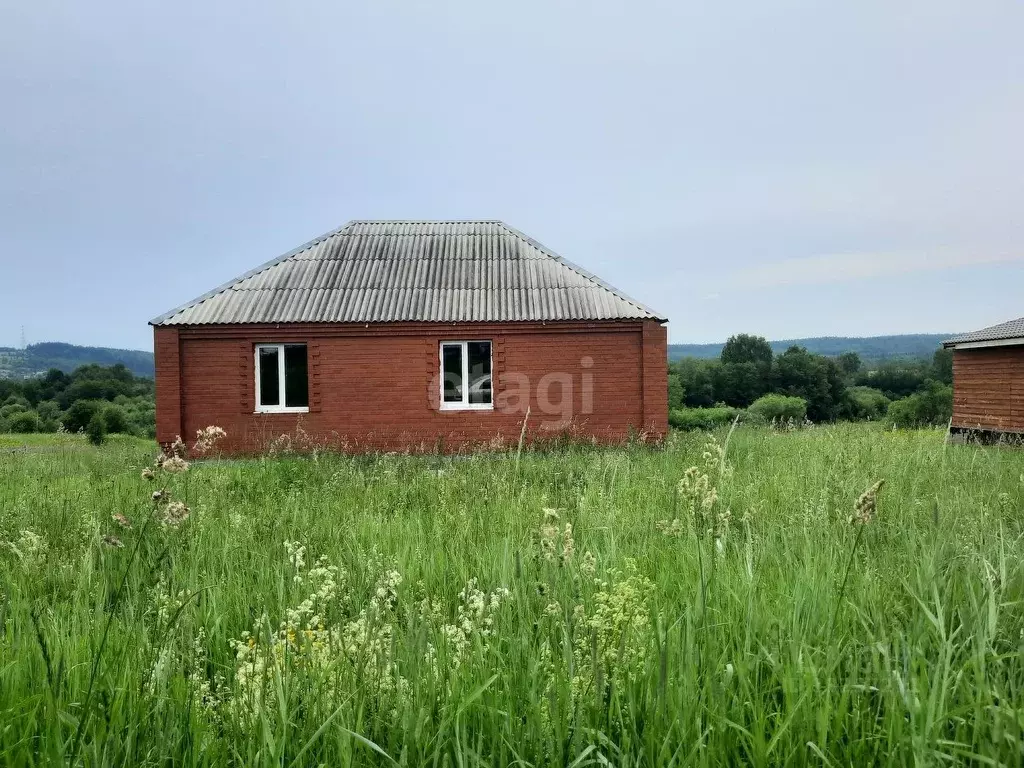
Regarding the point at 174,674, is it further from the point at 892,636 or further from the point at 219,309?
the point at 219,309

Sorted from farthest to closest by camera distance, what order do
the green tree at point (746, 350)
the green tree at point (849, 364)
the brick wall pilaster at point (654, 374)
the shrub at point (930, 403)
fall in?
the green tree at point (746, 350) < the green tree at point (849, 364) < the shrub at point (930, 403) < the brick wall pilaster at point (654, 374)

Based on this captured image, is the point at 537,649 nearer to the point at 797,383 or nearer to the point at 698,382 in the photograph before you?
the point at 698,382

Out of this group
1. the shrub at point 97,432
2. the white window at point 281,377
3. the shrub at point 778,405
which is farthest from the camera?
the shrub at point 778,405

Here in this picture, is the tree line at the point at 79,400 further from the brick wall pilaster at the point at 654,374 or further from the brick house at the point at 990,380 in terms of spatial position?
the brick house at the point at 990,380

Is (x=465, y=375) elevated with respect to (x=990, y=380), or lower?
elevated

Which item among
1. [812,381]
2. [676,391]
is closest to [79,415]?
[676,391]

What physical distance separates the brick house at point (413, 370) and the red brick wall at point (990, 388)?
12.8m

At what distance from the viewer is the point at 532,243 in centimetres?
1994

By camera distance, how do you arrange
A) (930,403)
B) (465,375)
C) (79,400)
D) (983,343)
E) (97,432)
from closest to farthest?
(465,375) < (983,343) < (97,432) < (79,400) < (930,403)

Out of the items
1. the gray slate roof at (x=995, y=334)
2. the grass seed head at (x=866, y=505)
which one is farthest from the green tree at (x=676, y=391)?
the grass seed head at (x=866, y=505)

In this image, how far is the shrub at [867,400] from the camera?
68894 mm

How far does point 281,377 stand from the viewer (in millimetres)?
17531

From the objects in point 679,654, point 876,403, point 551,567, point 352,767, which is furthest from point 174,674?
point 876,403

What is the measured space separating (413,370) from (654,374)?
574cm
